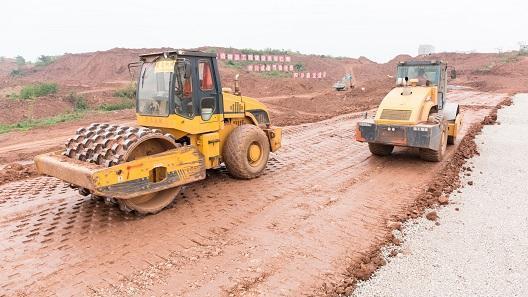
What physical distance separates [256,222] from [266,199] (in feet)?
2.93

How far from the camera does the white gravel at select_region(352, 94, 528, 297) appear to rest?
3875 millimetres

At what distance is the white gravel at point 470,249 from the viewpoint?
3.87 meters

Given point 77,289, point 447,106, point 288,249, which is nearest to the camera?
point 77,289

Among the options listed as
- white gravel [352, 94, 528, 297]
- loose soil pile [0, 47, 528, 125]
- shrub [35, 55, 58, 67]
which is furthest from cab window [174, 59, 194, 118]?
shrub [35, 55, 58, 67]

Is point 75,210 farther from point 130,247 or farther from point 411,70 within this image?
point 411,70

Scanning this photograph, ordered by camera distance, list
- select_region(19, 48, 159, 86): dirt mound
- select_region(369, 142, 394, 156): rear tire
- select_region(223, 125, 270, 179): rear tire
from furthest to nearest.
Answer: select_region(19, 48, 159, 86): dirt mound → select_region(369, 142, 394, 156): rear tire → select_region(223, 125, 270, 179): rear tire

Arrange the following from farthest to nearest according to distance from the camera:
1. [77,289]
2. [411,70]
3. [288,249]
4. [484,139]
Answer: [484,139]
[411,70]
[288,249]
[77,289]

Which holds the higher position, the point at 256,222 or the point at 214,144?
the point at 214,144

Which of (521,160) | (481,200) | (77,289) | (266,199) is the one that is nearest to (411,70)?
(521,160)

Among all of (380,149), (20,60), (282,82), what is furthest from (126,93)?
(20,60)

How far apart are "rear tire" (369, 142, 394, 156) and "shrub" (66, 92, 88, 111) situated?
1565 centimetres

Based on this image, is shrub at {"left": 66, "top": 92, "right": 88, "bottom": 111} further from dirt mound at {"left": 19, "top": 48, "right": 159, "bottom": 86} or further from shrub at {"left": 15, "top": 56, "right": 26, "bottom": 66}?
shrub at {"left": 15, "top": 56, "right": 26, "bottom": 66}

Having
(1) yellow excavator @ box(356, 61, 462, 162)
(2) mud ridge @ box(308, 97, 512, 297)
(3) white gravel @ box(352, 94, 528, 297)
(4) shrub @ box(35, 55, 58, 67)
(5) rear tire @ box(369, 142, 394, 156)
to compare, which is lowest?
(3) white gravel @ box(352, 94, 528, 297)

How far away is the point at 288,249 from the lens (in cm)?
457
